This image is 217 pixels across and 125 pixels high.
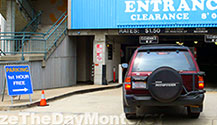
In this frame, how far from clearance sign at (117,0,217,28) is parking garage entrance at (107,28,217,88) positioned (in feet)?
1.55

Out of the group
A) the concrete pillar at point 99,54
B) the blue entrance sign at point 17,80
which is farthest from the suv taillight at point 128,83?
the concrete pillar at point 99,54

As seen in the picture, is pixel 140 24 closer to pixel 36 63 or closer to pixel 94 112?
pixel 36 63

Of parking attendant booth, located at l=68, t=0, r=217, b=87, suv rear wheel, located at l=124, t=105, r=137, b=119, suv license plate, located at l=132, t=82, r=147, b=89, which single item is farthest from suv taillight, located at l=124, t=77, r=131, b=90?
parking attendant booth, located at l=68, t=0, r=217, b=87

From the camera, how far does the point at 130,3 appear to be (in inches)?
650

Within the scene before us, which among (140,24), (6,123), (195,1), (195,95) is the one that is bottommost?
(6,123)

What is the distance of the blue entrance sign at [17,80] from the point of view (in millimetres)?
9930

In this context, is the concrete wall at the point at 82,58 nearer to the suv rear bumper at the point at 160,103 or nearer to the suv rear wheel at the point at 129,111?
the suv rear wheel at the point at 129,111

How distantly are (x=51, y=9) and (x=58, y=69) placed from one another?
574 centimetres

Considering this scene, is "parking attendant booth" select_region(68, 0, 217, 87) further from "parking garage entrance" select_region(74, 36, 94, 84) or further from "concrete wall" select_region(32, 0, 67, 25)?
"concrete wall" select_region(32, 0, 67, 25)

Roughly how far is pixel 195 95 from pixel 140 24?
34.1ft

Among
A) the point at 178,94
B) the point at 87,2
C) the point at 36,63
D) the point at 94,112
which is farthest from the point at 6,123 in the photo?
the point at 87,2

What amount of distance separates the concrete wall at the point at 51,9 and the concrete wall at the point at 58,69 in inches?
119

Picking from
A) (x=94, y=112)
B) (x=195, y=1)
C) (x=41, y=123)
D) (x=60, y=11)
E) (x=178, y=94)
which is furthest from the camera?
(x=60, y=11)

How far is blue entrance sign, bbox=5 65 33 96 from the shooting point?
32.6ft
